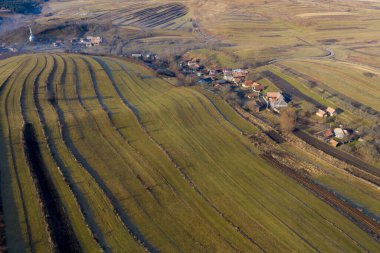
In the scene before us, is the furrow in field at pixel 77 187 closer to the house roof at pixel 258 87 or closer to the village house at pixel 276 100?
the village house at pixel 276 100

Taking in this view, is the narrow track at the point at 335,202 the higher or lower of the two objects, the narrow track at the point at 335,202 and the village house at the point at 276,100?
the higher

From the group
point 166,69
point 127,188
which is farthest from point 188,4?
point 127,188

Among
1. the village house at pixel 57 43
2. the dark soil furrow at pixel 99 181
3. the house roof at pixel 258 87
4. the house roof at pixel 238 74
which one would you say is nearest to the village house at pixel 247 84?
the house roof at pixel 258 87

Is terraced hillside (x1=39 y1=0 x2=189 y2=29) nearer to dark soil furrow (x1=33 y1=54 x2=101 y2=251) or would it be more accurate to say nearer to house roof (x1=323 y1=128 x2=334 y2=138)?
dark soil furrow (x1=33 y1=54 x2=101 y2=251)

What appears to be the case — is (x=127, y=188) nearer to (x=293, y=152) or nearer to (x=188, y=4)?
(x=293, y=152)

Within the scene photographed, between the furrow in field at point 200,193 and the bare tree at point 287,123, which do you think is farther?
the bare tree at point 287,123

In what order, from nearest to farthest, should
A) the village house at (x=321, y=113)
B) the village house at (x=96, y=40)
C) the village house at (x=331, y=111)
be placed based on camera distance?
1. the village house at (x=321, y=113)
2. the village house at (x=331, y=111)
3. the village house at (x=96, y=40)

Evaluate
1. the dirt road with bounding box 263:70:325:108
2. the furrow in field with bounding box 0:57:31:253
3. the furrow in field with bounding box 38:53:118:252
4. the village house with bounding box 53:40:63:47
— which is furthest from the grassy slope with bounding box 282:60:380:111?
the village house with bounding box 53:40:63:47

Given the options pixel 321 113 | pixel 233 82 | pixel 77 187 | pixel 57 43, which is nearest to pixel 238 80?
pixel 233 82

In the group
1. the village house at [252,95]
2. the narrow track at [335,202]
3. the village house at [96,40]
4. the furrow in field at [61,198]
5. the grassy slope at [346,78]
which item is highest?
the furrow in field at [61,198]
